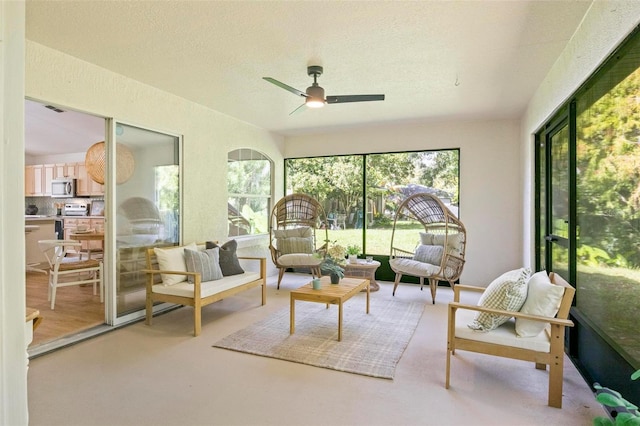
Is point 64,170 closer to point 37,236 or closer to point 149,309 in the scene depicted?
point 37,236

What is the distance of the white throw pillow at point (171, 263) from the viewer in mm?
3816

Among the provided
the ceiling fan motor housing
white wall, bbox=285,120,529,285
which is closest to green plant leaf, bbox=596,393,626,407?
the ceiling fan motor housing

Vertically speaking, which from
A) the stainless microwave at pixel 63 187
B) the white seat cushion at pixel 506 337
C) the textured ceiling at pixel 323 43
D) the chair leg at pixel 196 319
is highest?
the textured ceiling at pixel 323 43

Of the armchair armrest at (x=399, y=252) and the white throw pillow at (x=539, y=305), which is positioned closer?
the white throw pillow at (x=539, y=305)

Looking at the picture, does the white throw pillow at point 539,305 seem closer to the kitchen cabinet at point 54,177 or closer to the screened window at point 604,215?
the screened window at point 604,215

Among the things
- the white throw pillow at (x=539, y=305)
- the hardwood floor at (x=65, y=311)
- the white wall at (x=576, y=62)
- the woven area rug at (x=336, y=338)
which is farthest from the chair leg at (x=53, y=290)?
the white wall at (x=576, y=62)

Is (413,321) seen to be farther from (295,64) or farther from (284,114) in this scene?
(284,114)

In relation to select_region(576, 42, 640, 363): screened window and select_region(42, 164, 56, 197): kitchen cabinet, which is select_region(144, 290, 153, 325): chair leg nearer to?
select_region(576, 42, 640, 363): screened window

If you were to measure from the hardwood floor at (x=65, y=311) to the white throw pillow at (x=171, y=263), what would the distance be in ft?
2.69

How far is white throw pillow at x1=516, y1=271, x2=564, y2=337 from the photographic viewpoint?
2.38 m

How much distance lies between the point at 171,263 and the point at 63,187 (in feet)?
18.5

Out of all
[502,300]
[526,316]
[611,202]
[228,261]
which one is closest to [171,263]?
[228,261]

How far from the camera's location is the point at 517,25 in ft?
8.55

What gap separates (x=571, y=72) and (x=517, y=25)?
0.66 meters
